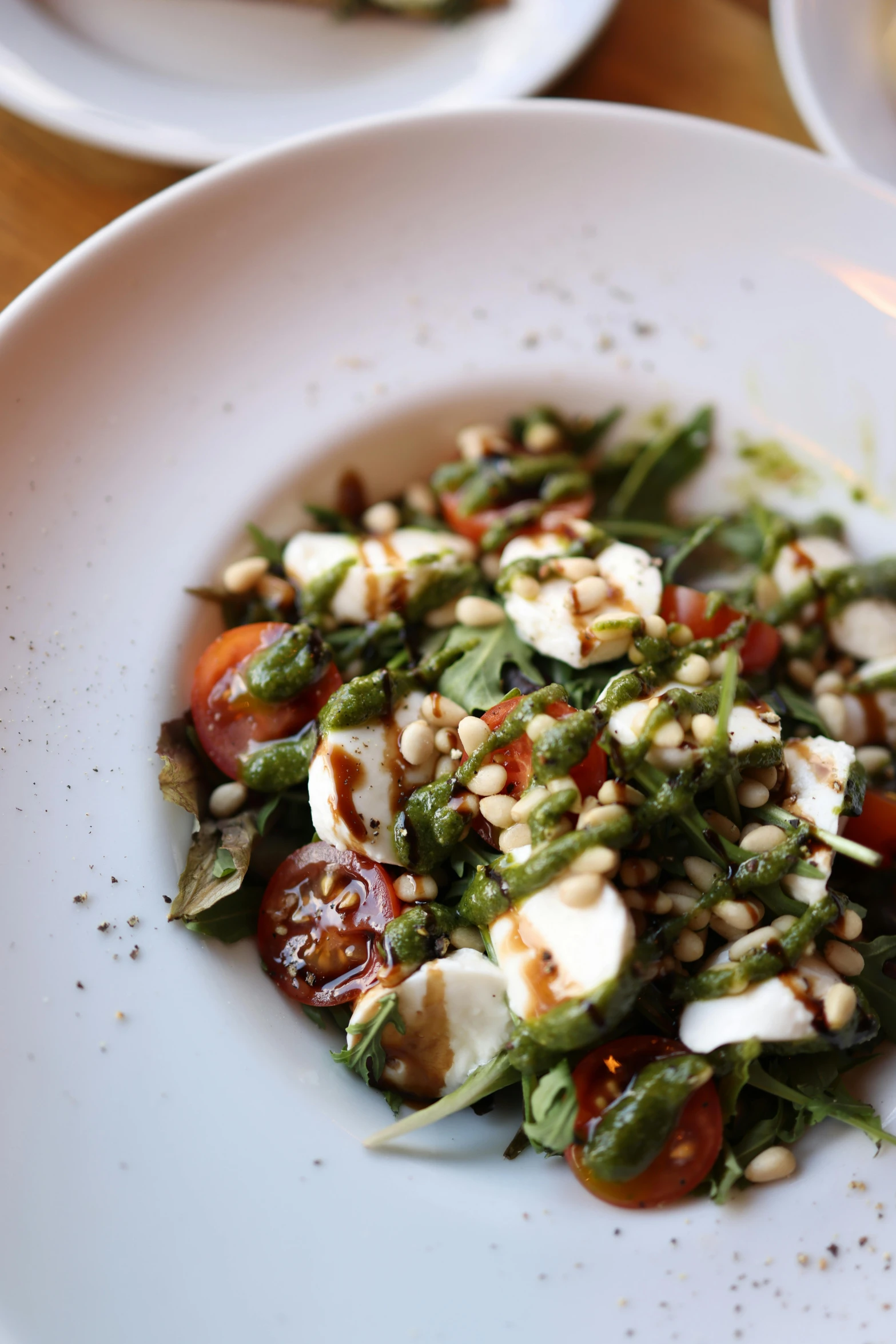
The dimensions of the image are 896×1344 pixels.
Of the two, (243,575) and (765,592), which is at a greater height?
(243,575)

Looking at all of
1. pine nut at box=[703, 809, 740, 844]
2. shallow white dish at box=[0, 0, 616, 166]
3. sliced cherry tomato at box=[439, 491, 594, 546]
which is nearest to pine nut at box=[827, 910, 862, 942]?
pine nut at box=[703, 809, 740, 844]

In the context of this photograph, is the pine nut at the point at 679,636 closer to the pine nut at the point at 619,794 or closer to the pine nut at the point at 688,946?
the pine nut at the point at 619,794

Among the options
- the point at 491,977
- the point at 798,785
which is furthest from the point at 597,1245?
the point at 798,785

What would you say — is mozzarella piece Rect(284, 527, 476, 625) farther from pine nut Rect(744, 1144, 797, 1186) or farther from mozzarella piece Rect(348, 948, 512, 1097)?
pine nut Rect(744, 1144, 797, 1186)

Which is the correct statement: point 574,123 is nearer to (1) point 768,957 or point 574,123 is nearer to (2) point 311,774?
(2) point 311,774

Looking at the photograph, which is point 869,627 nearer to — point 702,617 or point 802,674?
point 802,674

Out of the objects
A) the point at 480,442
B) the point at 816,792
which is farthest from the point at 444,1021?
the point at 480,442
